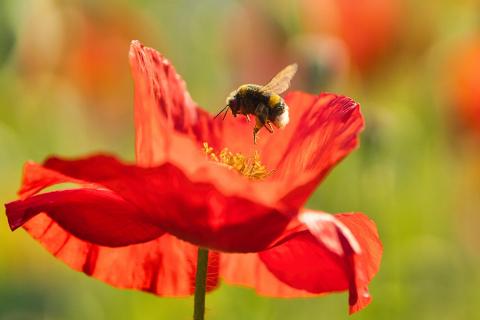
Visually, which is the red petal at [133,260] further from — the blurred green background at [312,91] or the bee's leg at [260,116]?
the blurred green background at [312,91]

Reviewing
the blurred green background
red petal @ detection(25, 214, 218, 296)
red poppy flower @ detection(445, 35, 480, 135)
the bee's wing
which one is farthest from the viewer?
red poppy flower @ detection(445, 35, 480, 135)

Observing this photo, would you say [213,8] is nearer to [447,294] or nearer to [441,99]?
[441,99]

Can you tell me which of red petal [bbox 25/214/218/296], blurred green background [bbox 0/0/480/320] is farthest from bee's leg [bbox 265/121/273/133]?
blurred green background [bbox 0/0/480/320]

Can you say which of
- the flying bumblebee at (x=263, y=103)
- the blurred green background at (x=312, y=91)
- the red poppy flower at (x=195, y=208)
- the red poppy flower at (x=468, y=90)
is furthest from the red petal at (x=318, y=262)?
the red poppy flower at (x=468, y=90)

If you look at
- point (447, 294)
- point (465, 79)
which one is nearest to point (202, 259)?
point (447, 294)

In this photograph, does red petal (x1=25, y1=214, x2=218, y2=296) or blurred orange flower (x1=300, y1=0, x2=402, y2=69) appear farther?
blurred orange flower (x1=300, y1=0, x2=402, y2=69)

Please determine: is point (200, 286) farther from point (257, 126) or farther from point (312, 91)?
point (312, 91)

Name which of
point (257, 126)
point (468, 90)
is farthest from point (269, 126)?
point (468, 90)

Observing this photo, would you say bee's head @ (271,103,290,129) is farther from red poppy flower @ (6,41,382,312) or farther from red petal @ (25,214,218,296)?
red petal @ (25,214,218,296)
